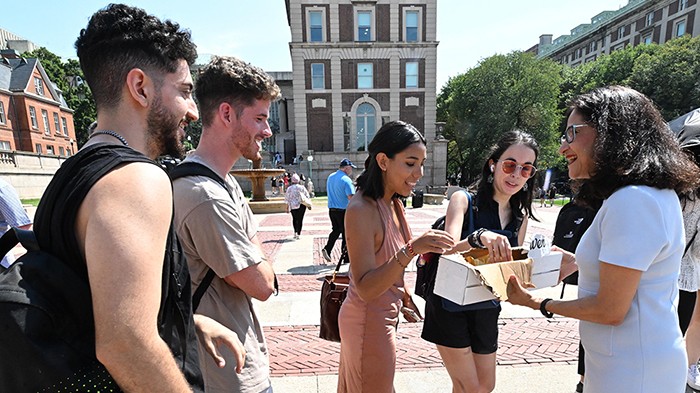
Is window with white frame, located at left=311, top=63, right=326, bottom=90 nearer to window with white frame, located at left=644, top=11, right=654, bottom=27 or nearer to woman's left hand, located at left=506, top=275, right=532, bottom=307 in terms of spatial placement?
woman's left hand, located at left=506, top=275, right=532, bottom=307

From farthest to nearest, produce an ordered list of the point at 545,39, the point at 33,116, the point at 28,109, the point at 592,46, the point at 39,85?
the point at 545,39 < the point at 592,46 < the point at 39,85 < the point at 33,116 < the point at 28,109

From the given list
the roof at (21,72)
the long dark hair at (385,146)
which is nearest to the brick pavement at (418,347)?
the long dark hair at (385,146)

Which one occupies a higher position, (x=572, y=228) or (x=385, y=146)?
(x=385, y=146)

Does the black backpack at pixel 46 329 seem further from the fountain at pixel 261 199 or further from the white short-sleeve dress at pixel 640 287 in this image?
the fountain at pixel 261 199

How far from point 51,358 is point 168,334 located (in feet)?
1.08

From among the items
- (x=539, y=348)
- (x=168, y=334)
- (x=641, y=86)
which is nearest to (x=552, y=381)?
(x=539, y=348)

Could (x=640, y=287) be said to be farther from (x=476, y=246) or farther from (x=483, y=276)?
(x=476, y=246)

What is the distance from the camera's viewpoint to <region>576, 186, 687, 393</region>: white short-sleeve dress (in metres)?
1.43

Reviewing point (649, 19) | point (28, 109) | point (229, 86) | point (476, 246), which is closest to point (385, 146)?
point (476, 246)

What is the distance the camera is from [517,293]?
1.81m

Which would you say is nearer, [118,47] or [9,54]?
[118,47]

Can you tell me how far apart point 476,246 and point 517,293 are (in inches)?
15.0

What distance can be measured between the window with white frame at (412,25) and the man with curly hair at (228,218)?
33.9 m

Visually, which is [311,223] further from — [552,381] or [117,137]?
[117,137]
